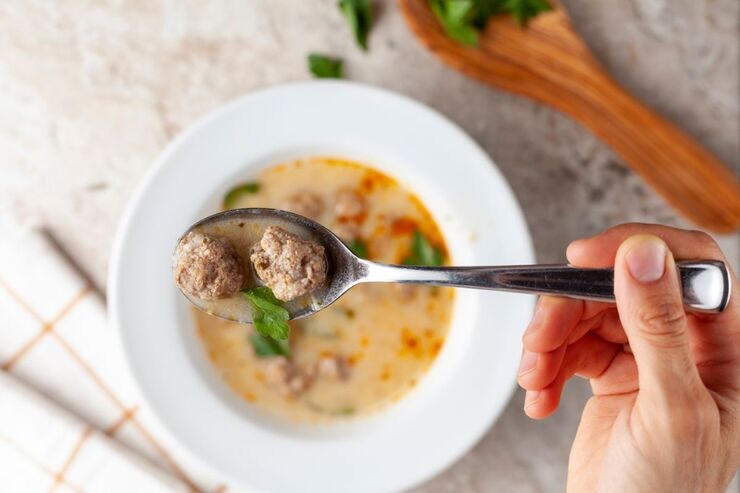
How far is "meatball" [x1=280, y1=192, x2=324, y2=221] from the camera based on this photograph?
2704 mm

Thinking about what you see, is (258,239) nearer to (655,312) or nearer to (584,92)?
(655,312)

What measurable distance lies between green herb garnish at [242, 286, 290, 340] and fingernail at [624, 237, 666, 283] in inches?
35.2

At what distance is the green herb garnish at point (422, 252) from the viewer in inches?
108

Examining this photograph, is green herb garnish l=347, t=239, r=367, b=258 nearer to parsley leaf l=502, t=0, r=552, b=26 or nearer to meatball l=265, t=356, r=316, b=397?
meatball l=265, t=356, r=316, b=397

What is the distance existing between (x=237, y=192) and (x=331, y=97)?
1.59ft

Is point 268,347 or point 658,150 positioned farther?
point 658,150

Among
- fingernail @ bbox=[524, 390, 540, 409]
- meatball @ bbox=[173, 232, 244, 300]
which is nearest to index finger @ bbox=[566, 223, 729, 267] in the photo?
fingernail @ bbox=[524, 390, 540, 409]

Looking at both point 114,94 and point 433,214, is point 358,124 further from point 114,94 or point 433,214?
point 114,94

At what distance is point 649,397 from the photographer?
1716 mm

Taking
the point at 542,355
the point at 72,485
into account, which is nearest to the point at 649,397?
the point at 542,355

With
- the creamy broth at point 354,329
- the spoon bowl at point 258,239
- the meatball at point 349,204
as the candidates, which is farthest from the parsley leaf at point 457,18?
the spoon bowl at point 258,239

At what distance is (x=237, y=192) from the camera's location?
269cm

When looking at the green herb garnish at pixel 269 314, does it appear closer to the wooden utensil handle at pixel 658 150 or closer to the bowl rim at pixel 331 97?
the bowl rim at pixel 331 97

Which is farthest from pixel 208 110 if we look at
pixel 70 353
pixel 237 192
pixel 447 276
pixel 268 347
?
pixel 447 276
